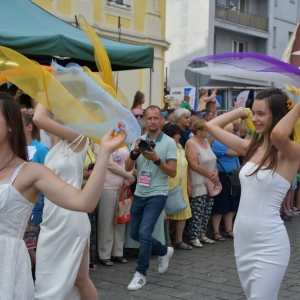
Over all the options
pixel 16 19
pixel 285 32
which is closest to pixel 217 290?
pixel 16 19

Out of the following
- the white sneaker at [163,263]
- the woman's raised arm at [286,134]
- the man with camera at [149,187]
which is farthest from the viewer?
the white sneaker at [163,263]

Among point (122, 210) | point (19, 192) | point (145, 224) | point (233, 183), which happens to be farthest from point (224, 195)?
point (19, 192)

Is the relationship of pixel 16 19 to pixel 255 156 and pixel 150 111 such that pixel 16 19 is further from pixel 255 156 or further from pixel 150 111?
pixel 255 156

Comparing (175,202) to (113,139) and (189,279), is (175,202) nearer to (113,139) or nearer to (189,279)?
(189,279)

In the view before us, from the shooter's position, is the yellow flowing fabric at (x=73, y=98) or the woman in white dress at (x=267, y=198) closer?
the yellow flowing fabric at (x=73, y=98)

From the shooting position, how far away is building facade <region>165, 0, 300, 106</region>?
30.3 m

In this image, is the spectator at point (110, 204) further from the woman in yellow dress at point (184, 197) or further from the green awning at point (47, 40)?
the green awning at point (47, 40)

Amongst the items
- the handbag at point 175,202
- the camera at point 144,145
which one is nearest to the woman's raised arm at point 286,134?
the camera at point 144,145

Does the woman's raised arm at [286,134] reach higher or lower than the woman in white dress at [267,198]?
higher

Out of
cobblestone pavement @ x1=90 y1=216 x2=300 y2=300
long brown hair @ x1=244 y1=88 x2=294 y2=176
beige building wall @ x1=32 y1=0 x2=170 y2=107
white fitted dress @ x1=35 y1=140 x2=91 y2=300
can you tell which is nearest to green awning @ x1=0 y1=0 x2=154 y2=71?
white fitted dress @ x1=35 y1=140 x2=91 y2=300

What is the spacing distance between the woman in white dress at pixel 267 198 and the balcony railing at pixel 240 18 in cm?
2794

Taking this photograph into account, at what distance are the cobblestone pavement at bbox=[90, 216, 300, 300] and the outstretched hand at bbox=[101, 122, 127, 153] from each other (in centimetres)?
320

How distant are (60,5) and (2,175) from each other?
13711 mm

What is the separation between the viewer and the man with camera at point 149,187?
233 inches
